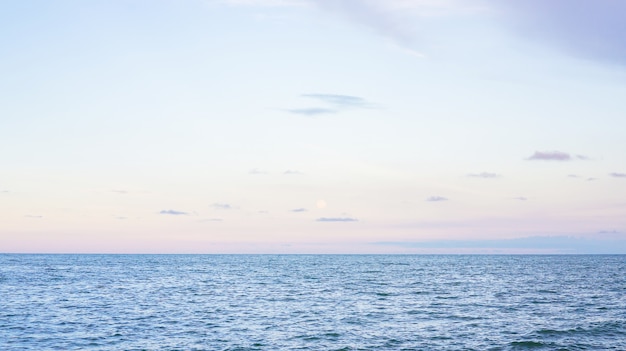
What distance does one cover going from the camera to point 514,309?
64250 mm

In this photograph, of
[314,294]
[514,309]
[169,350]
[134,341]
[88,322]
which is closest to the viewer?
[169,350]

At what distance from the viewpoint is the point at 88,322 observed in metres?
54.4

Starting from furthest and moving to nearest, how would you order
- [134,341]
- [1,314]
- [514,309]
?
[514,309]
[1,314]
[134,341]

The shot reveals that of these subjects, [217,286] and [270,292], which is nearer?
[270,292]

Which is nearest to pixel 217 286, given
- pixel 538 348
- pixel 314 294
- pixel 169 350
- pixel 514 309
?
pixel 314 294

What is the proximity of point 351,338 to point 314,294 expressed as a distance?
3644cm

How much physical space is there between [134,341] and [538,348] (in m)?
30.2

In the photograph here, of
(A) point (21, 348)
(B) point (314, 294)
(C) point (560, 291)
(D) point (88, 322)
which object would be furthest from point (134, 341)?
(C) point (560, 291)

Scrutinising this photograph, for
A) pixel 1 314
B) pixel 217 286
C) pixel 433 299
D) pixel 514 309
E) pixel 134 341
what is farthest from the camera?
pixel 217 286

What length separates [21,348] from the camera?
42.4 meters

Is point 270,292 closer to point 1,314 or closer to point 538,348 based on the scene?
point 1,314

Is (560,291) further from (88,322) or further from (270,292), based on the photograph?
(88,322)

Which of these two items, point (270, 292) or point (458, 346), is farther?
point (270, 292)

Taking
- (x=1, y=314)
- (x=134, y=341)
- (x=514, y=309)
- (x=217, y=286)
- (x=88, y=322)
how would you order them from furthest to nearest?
(x=217, y=286)
(x=514, y=309)
(x=1, y=314)
(x=88, y=322)
(x=134, y=341)
